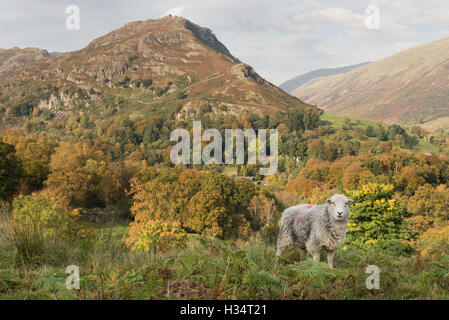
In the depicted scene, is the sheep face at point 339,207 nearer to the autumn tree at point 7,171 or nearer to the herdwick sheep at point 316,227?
the herdwick sheep at point 316,227

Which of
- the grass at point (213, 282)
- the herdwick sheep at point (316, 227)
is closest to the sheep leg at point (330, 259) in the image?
the herdwick sheep at point (316, 227)

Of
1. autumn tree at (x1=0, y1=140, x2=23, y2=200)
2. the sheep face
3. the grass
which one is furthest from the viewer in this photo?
autumn tree at (x1=0, y1=140, x2=23, y2=200)

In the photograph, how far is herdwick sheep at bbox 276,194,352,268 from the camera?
683cm

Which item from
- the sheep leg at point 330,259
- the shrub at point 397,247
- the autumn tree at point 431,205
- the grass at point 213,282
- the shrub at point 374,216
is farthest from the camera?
the autumn tree at point 431,205

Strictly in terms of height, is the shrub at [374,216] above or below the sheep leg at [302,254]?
below

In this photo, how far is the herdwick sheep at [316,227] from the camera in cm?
683

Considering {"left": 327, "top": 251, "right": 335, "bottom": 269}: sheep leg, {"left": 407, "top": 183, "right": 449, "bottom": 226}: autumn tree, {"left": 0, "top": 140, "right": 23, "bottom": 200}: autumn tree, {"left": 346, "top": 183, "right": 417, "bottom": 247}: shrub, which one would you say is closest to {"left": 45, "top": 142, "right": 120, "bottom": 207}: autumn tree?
{"left": 0, "top": 140, "right": 23, "bottom": 200}: autumn tree

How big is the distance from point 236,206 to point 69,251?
5547 cm

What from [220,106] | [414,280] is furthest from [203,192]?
[220,106]

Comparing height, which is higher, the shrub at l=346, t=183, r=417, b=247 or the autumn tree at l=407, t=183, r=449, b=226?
the shrub at l=346, t=183, r=417, b=247

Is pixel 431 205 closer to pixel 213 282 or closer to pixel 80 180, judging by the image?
pixel 80 180

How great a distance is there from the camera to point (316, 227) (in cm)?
A: 709

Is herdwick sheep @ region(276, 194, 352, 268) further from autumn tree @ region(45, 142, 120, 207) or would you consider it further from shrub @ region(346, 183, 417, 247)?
autumn tree @ region(45, 142, 120, 207)
